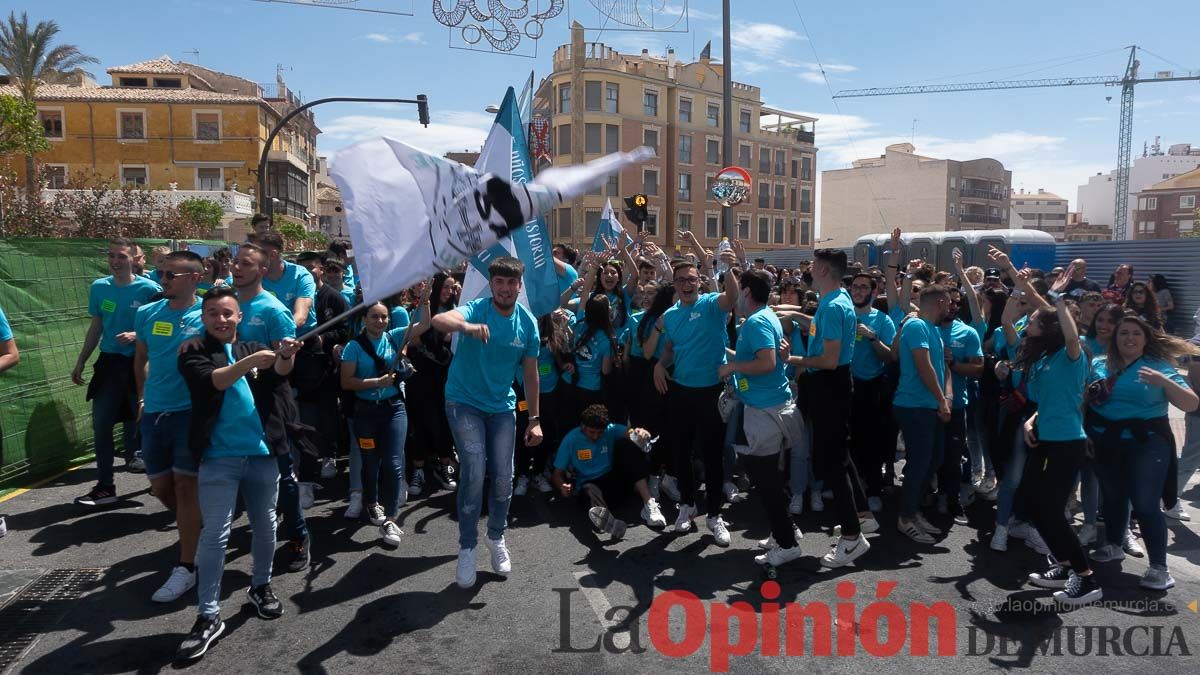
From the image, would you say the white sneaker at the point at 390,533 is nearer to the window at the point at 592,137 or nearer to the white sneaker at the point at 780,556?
the white sneaker at the point at 780,556

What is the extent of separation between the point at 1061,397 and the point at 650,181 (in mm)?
51229

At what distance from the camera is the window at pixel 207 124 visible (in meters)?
44.3

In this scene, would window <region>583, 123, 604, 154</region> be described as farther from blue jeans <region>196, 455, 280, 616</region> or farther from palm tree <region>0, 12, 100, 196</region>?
blue jeans <region>196, 455, 280, 616</region>

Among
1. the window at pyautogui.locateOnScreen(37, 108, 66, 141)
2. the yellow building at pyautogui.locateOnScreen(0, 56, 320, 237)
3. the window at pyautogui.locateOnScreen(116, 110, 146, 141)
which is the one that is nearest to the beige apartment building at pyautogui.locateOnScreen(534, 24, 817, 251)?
the yellow building at pyautogui.locateOnScreen(0, 56, 320, 237)

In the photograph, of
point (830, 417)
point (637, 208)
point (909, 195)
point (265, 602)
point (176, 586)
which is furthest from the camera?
point (909, 195)

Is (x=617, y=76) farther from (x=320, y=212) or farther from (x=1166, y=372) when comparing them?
(x=1166, y=372)

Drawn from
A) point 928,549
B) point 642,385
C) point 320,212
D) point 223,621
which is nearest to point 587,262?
point 642,385

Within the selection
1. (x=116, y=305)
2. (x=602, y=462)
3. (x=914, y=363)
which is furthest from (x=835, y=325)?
(x=116, y=305)

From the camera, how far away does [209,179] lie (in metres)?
45.5

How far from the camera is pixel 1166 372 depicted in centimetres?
478

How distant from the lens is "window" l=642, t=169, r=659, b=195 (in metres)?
53.8

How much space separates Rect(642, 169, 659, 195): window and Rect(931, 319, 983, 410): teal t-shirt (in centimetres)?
4825

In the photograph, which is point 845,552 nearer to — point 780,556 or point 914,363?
point 780,556

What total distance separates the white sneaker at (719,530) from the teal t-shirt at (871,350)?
1.68 metres
